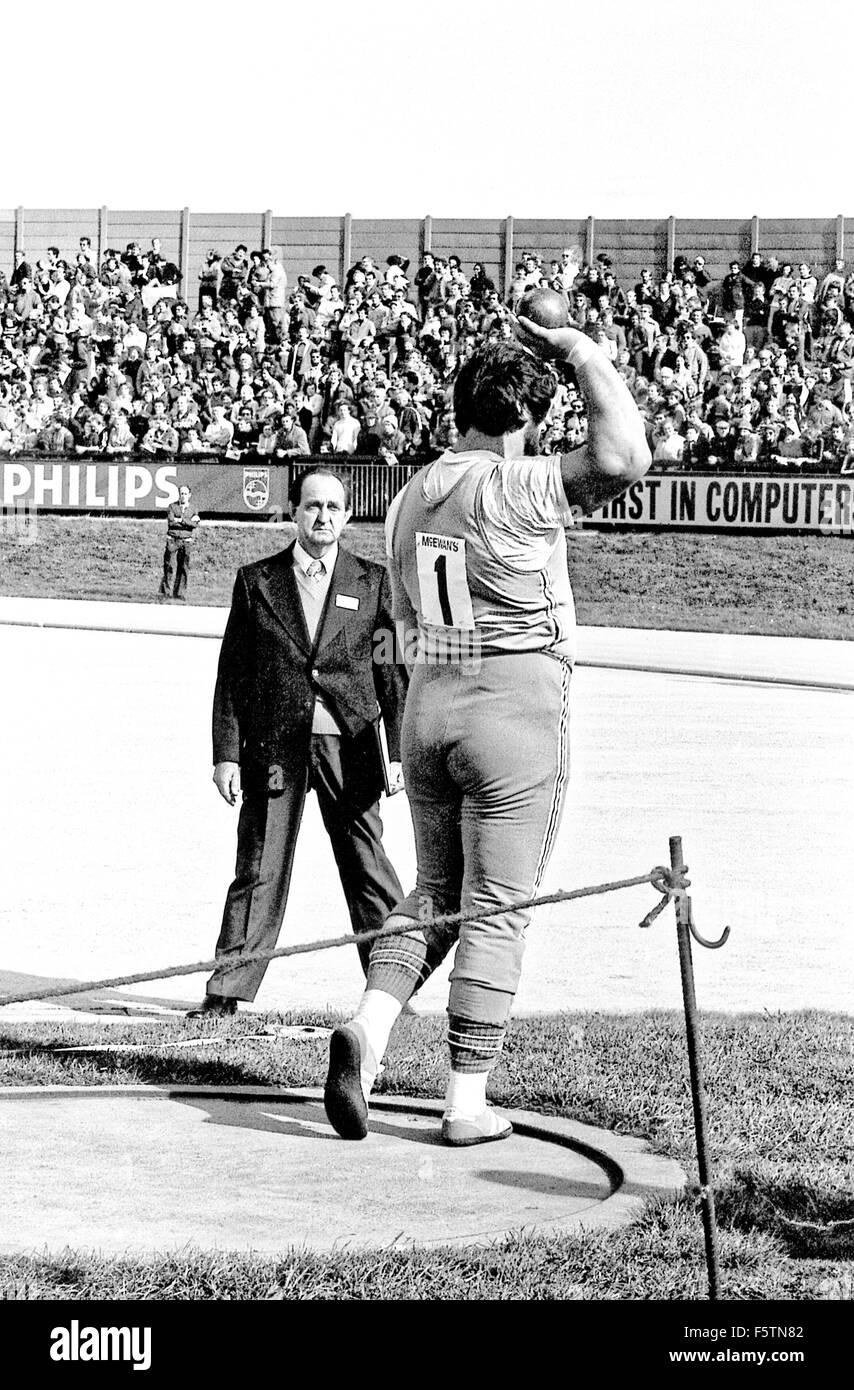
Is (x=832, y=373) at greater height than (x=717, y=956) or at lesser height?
greater

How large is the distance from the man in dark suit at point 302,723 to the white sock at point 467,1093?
1761mm

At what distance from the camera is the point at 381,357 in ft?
113

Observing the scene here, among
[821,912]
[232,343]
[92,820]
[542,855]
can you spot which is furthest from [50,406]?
[542,855]

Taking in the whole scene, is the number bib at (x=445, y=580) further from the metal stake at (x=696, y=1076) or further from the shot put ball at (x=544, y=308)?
the metal stake at (x=696, y=1076)

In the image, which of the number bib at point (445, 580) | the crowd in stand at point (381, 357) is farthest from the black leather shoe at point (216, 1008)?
the crowd in stand at point (381, 357)

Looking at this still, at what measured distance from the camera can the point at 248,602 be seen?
7.52m

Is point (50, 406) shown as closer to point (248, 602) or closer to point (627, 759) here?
point (627, 759)

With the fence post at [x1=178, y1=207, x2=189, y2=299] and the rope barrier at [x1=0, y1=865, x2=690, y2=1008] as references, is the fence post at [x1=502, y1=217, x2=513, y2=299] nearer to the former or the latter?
the fence post at [x1=178, y1=207, x2=189, y2=299]

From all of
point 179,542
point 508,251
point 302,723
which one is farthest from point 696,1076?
point 508,251

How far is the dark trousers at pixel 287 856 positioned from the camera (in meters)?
7.43

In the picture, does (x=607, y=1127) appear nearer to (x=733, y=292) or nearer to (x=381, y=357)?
(x=381, y=357)

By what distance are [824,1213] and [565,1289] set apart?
950 mm

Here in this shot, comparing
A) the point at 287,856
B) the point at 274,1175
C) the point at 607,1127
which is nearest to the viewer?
the point at 274,1175

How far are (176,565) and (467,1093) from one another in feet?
91.8
